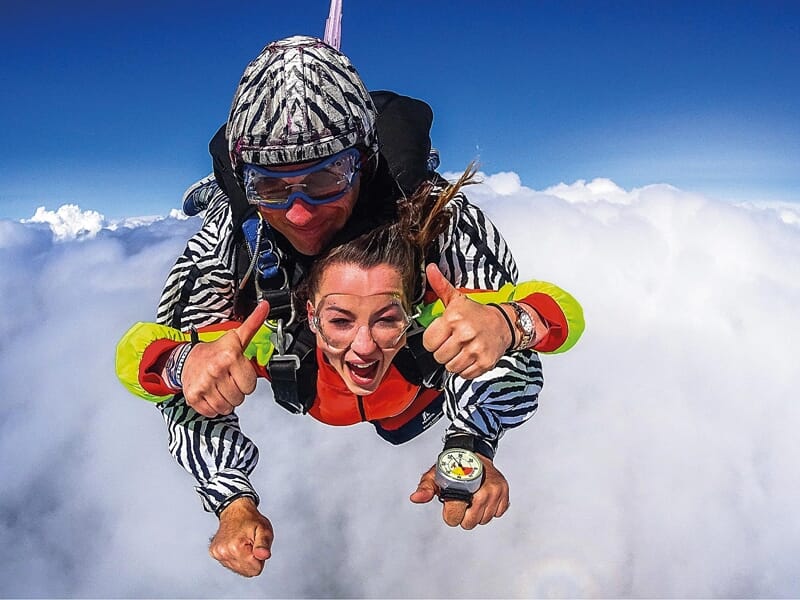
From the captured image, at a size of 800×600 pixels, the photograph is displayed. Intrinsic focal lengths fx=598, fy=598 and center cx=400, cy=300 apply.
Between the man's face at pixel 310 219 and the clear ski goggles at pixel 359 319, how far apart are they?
0.59 feet

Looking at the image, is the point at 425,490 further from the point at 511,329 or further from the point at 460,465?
the point at 511,329

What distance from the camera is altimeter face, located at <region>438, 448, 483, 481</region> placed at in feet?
6.05

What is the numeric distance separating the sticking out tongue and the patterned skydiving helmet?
2.29ft

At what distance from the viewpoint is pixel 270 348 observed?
195cm

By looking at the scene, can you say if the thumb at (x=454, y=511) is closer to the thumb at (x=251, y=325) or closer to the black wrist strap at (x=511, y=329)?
the black wrist strap at (x=511, y=329)

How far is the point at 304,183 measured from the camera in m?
1.72

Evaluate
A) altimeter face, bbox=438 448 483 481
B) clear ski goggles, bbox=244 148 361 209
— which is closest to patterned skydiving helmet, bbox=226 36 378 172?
clear ski goggles, bbox=244 148 361 209

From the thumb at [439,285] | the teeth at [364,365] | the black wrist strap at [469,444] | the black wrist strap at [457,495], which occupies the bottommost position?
the black wrist strap at [457,495]

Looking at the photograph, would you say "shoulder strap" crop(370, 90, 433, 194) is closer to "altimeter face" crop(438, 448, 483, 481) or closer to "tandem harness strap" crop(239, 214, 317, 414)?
"tandem harness strap" crop(239, 214, 317, 414)

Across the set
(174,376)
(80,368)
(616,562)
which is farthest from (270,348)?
(80,368)

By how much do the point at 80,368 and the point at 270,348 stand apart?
540 feet

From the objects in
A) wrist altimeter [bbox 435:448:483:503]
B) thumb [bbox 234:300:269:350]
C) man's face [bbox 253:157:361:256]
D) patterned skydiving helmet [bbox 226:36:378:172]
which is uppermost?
patterned skydiving helmet [bbox 226:36:378:172]

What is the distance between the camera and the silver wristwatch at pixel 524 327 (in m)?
1.75

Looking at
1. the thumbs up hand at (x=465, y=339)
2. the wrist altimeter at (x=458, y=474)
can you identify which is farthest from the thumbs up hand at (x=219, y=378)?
the wrist altimeter at (x=458, y=474)
